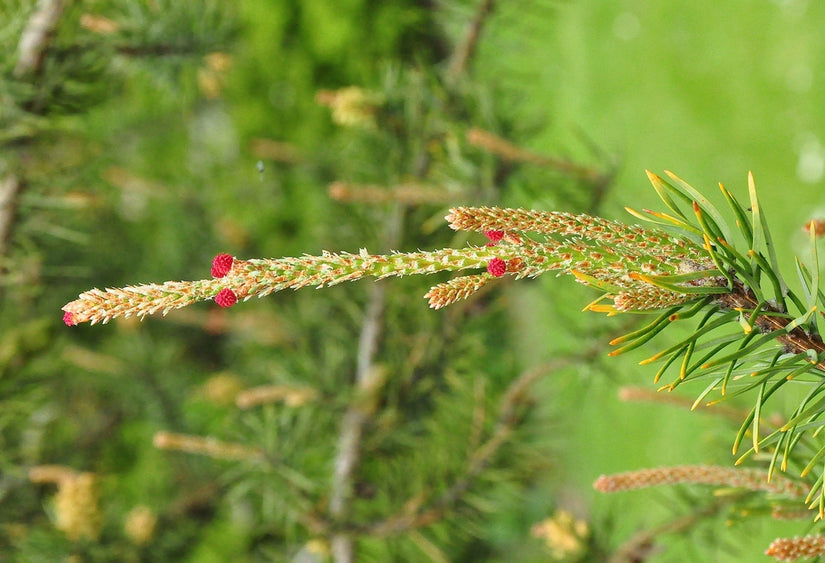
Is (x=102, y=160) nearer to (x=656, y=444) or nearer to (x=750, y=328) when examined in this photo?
(x=750, y=328)

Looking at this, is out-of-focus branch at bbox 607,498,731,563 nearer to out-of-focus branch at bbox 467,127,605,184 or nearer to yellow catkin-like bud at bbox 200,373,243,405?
out-of-focus branch at bbox 467,127,605,184

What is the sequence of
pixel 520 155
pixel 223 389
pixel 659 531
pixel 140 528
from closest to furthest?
pixel 659 531
pixel 520 155
pixel 140 528
pixel 223 389

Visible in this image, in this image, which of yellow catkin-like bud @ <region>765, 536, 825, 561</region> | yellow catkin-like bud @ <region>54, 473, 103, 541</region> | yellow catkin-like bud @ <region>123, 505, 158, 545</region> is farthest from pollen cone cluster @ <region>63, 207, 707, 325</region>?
yellow catkin-like bud @ <region>123, 505, 158, 545</region>

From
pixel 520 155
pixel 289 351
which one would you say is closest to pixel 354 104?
pixel 520 155

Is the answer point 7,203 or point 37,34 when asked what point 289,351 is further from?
point 37,34

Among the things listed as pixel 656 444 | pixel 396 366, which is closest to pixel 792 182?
pixel 656 444

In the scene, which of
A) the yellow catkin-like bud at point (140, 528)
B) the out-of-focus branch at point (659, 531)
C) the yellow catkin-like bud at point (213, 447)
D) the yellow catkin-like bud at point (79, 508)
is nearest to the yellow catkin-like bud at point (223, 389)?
the yellow catkin-like bud at point (140, 528)
